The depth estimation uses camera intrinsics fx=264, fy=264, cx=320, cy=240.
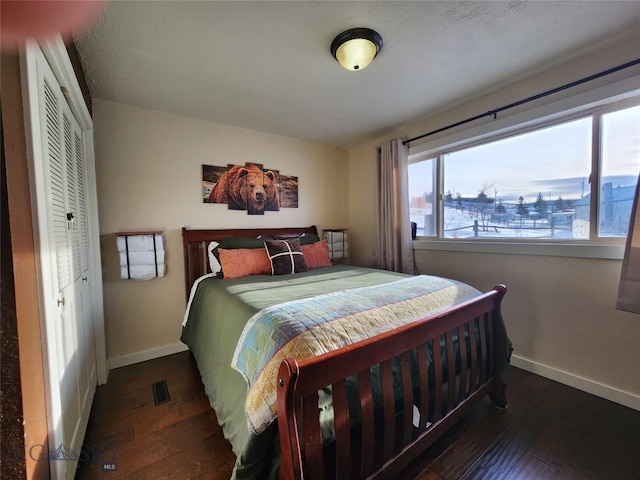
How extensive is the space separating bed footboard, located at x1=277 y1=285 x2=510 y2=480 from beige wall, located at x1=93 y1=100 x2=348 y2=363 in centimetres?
213

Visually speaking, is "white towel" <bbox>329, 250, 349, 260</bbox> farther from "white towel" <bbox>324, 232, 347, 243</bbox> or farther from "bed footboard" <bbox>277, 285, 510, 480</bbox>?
"bed footboard" <bbox>277, 285, 510, 480</bbox>

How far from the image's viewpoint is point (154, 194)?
246 centimetres

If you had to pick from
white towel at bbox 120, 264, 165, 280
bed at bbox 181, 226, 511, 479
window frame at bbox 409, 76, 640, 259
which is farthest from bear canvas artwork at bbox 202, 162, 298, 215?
window frame at bbox 409, 76, 640, 259

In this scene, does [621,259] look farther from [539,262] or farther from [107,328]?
[107,328]

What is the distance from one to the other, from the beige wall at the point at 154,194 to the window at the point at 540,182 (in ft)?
6.35

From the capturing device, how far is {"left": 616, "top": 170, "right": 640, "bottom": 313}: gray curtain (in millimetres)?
1547

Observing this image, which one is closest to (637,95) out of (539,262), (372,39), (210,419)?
(539,262)

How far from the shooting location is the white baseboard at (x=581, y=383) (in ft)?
5.53

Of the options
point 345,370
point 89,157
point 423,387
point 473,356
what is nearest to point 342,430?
point 345,370

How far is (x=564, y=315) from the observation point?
6.38 ft

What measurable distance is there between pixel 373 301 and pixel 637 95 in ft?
6.87

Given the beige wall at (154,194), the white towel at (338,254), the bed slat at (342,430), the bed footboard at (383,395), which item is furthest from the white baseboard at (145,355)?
the bed slat at (342,430)

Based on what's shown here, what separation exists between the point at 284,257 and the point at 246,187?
3.29 feet

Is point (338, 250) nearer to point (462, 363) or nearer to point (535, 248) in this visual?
point (535, 248)
